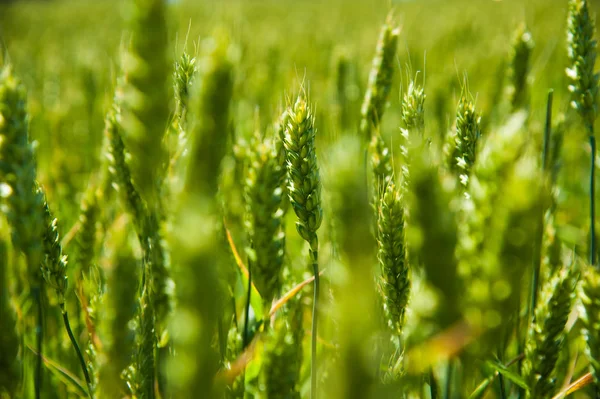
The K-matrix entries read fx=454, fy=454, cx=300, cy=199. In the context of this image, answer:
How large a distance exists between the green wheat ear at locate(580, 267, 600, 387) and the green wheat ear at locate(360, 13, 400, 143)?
76 cm

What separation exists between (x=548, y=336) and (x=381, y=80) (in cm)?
85

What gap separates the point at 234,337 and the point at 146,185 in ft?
1.37

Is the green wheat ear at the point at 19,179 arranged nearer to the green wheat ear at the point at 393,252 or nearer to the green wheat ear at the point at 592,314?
the green wheat ear at the point at 393,252

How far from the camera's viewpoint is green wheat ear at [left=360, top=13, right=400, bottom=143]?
53.4 inches

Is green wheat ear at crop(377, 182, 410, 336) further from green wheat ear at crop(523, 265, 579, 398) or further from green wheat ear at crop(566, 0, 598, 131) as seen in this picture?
green wheat ear at crop(566, 0, 598, 131)

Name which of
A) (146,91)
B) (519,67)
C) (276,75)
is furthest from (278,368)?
(276,75)

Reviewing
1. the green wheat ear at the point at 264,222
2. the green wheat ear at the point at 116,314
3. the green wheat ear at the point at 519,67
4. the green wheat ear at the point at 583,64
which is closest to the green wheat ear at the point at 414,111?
the green wheat ear at the point at 264,222

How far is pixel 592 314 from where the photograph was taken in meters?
0.70

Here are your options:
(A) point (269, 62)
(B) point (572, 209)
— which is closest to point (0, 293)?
(B) point (572, 209)

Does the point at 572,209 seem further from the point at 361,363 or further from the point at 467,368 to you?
the point at 361,363

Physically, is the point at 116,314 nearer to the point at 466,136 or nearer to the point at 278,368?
the point at 278,368

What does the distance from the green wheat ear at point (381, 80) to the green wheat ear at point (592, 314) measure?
755 mm

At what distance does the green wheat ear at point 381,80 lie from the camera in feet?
4.45

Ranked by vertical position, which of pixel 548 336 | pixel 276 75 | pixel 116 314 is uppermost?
pixel 276 75
